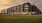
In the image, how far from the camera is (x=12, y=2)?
1255 mm

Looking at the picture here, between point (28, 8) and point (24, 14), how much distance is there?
133 millimetres

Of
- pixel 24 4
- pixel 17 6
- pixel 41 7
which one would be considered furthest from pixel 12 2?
pixel 41 7

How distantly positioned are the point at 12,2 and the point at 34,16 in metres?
0.48

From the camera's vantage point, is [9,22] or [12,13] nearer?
[12,13]

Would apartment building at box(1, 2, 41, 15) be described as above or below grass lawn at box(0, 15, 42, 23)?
above

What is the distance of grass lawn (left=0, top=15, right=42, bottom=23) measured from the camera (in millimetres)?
1271

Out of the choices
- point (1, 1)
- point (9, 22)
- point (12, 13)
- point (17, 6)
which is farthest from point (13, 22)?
point (1, 1)

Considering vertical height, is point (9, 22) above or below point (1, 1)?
below

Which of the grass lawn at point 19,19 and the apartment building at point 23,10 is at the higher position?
the apartment building at point 23,10

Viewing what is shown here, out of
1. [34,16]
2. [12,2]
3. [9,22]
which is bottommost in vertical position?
[9,22]

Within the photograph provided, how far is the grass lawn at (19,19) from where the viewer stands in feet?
4.17

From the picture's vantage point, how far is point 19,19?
51.4 inches

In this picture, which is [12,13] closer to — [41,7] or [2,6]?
[2,6]

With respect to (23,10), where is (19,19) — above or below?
below
